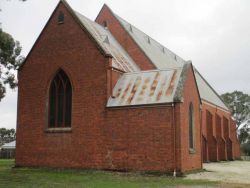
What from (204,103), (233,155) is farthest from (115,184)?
(233,155)

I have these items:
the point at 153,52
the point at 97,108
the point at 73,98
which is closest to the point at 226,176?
the point at 97,108

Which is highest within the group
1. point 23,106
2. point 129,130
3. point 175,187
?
point 23,106

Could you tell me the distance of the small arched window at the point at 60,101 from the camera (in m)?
26.5

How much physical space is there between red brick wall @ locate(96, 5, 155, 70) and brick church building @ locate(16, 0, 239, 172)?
10.5 feet

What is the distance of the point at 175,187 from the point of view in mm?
16609

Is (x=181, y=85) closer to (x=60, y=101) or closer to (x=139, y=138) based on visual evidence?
(x=139, y=138)

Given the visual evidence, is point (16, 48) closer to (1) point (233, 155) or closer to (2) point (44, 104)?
(2) point (44, 104)

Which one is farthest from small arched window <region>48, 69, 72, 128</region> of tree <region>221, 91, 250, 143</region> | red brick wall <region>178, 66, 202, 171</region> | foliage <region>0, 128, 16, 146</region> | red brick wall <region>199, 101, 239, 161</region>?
foliage <region>0, 128, 16, 146</region>

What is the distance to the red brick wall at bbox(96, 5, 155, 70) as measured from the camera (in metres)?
33.4

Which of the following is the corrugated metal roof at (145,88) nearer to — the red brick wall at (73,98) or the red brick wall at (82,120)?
the red brick wall at (82,120)

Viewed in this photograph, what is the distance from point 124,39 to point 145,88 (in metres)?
12.3

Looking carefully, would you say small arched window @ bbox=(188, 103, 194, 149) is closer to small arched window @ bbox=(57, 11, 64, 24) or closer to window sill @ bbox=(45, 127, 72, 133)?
window sill @ bbox=(45, 127, 72, 133)

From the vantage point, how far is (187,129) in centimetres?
2381

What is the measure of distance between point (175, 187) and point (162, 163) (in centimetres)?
539
